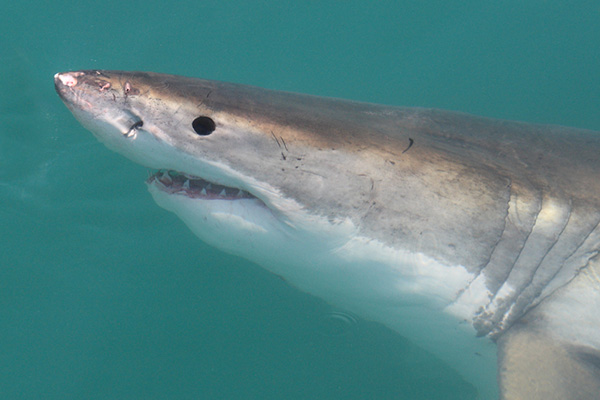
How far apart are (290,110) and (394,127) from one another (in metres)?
0.59

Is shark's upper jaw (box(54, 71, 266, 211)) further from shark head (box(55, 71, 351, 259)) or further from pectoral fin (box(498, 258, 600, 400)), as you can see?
pectoral fin (box(498, 258, 600, 400))

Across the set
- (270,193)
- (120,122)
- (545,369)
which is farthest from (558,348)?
(120,122)

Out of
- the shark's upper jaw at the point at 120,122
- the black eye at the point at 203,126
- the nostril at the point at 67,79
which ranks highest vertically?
the black eye at the point at 203,126

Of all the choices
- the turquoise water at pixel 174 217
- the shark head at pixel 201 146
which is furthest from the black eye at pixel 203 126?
the turquoise water at pixel 174 217

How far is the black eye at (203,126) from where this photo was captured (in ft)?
6.58

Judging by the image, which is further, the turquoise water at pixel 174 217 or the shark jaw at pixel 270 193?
the turquoise water at pixel 174 217

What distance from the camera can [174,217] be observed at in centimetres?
451

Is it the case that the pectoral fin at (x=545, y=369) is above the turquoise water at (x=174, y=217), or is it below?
below

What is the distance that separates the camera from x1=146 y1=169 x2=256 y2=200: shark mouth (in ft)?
7.27

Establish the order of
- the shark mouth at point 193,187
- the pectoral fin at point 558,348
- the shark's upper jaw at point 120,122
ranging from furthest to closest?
the shark mouth at point 193,187 → the pectoral fin at point 558,348 → the shark's upper jaw at point 120,122

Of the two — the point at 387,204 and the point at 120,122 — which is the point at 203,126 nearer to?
the point at 120,122

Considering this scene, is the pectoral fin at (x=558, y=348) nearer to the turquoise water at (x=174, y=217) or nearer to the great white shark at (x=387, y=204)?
the great white shark at (x=387, y=204)

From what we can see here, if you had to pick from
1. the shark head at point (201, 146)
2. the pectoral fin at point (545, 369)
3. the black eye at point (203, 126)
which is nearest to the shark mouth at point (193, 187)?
the shark head at point (201, 146)

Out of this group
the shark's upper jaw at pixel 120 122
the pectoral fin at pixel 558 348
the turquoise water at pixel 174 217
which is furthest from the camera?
the turquoise water at pixel 174 217
